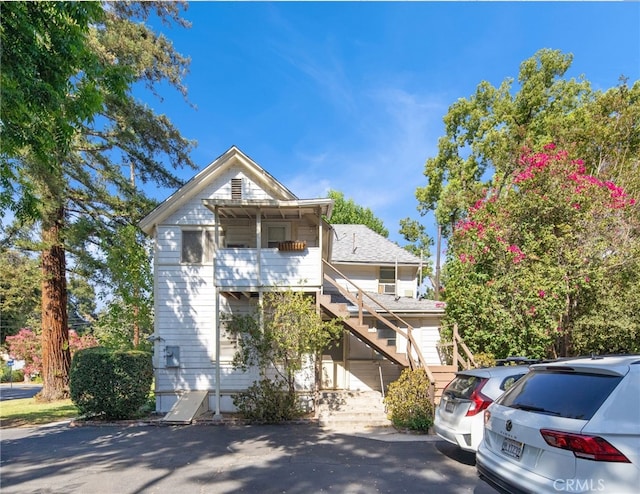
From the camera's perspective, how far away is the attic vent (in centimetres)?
1239

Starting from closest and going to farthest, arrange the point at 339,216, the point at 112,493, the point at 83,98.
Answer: the point at 112,493, the point at 83,98, the point at 339,216

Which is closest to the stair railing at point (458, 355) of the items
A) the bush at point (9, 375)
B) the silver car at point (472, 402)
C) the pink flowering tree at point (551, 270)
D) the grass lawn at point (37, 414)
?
the pink flowering tree at point (551, 270)

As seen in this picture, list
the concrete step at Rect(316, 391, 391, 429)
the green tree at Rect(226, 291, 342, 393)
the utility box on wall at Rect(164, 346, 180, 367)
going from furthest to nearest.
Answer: the utility box on wall at Rect(164, 346, 180, 367), the green tree at Rect(226, 291, 342, 393), the concrete step at Rect(316, 391, 391, 429)

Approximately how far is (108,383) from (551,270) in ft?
43.4

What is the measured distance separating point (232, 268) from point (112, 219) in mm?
7625

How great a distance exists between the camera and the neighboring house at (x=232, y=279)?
10719 mm

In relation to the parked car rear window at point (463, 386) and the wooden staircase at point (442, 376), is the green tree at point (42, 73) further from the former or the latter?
the wooden staircase at point (442, 376)

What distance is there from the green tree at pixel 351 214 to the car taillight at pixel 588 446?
29.2m

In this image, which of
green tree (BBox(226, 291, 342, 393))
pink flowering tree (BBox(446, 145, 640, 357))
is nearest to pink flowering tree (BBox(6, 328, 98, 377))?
green tree (BBox(226, 291, 342, 393))

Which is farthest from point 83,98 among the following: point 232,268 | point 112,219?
point 112,219

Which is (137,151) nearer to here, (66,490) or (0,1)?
(0,1)

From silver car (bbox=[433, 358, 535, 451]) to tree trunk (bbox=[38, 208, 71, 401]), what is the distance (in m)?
15.3

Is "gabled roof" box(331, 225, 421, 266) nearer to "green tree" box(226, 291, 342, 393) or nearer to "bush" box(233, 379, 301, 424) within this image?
"green tree" box(226, 291, 342, 393)

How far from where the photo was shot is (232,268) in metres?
10.7
